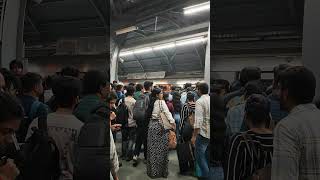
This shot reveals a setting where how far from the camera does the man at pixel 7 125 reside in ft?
3.39

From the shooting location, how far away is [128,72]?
1.10 metres

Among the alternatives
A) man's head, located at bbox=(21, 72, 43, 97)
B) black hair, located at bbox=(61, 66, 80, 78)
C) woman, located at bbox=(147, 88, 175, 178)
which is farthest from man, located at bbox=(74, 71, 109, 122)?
man's head, located at bbox=(21, 72, 43, 97)

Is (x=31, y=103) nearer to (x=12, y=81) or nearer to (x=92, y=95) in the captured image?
(x=12, y=81)

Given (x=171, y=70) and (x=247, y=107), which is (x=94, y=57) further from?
(x=247, y=107)

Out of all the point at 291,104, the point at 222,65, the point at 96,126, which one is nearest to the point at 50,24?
the point at 96,126

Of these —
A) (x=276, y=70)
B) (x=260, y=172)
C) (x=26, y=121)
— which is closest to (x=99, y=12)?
(x=26, y=121)

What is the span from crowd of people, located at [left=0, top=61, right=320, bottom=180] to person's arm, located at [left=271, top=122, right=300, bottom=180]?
0.08 meters

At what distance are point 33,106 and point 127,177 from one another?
59 cm

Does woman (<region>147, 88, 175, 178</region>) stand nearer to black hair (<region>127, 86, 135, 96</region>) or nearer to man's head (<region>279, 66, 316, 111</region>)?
black hair (<region>127, 86, 135, 96</region>)

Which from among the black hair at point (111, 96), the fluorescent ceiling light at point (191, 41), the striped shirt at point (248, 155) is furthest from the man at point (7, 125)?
the striped shirt at point (248, 155)

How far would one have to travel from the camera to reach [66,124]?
1168mm

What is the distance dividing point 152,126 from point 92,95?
29 centimetres

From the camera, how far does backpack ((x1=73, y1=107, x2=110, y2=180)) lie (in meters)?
1.20

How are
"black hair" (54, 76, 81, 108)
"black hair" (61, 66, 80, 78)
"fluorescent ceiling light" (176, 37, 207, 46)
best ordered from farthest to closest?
"black hair" (61, 66, 80, 78)
"black hair" (54, 76, 81, 108)
"fluorescent ceiling light" (176, 37, 207, 46)
